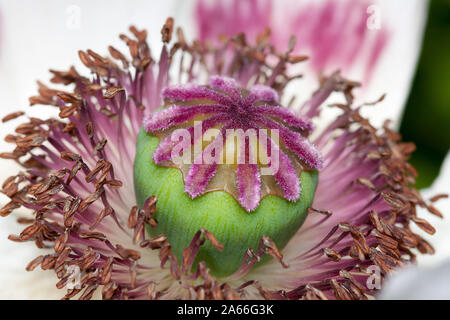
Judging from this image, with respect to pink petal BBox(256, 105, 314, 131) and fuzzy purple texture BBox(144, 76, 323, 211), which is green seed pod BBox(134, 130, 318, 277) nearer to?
fuzzy purple texture BBox(144, 76, 323, 211)

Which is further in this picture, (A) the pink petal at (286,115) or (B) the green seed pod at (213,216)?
(A) the pink petal at (286,115)

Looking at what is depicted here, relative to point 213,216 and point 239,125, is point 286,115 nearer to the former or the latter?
point 239,125

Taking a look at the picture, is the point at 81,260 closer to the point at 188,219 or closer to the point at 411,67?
the point at 188,219

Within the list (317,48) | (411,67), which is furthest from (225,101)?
(411,67)

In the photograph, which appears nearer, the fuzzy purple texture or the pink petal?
the fuzzy purple texture

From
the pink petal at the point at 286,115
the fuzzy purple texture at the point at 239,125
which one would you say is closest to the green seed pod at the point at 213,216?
the fuzzy purple texture at the point at 239,125

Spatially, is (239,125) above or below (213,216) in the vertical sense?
above

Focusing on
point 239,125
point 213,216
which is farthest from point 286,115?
point 213,216

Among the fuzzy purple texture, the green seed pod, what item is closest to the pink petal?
the fuzzy purple texture

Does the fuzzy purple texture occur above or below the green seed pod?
above

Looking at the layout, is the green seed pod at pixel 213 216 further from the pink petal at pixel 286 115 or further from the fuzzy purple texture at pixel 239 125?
the pink petal at pixel 286 115

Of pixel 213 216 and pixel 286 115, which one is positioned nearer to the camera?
pixel 213 216
